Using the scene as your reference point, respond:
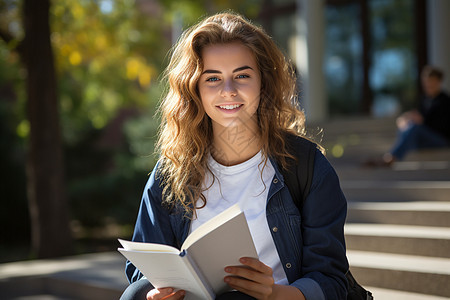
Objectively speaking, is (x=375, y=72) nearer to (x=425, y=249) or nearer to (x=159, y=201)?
(x=425, y=249)

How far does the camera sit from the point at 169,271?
5.71 ft

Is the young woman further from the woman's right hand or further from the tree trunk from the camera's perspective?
the tree trunk

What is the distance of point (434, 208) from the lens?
13.1ft

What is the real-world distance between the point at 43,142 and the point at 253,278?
5449 millimetres

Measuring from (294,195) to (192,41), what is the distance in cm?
77

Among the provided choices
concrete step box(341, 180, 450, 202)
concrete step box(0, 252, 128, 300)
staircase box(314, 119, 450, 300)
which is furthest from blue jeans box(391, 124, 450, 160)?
concrete step box(0, 252, 128, 300)

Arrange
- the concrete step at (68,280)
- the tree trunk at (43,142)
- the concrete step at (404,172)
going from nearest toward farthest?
1. the concrete step at (68,280)
2. the concrete step at (404,172)
3. the tree trunk at (43,142)

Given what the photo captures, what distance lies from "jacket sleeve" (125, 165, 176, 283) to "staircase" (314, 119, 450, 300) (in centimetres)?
175

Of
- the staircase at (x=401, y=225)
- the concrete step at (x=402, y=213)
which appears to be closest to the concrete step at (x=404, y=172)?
the staircase at (x=401, y=225)

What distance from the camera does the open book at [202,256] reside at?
5.30ft

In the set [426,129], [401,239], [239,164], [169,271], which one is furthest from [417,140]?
[169,271]

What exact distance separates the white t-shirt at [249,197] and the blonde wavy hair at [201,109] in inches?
1.9

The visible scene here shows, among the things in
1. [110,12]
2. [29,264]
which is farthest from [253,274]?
[110,12]

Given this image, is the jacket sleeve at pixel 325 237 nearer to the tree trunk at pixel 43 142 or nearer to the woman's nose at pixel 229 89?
the woman's nose at pixel 229 89
